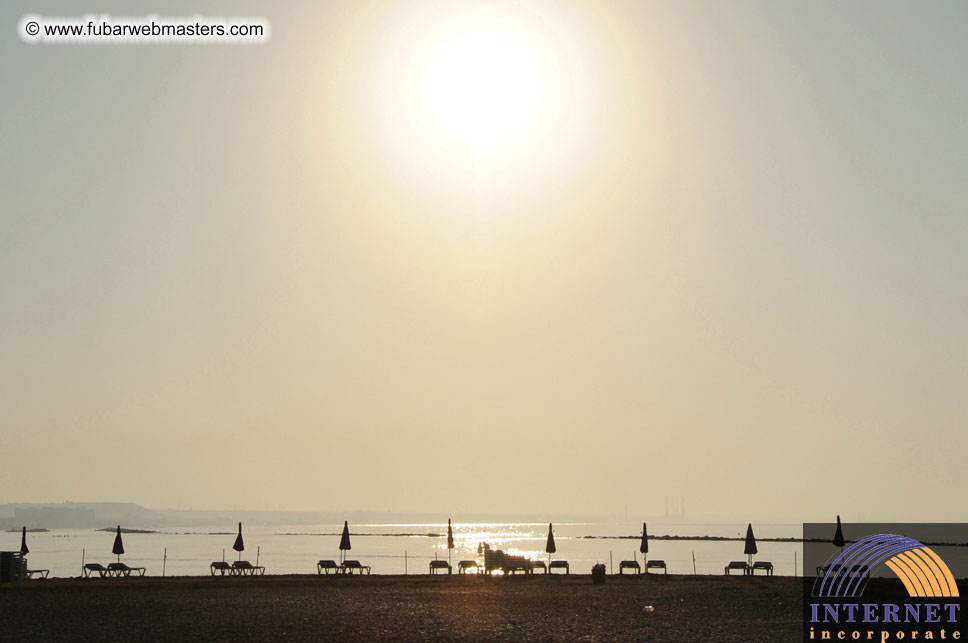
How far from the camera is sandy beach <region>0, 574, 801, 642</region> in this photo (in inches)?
761

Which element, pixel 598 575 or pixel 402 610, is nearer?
pixel 402 610

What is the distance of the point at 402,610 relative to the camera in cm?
2388

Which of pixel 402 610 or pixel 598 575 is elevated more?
pixel 598 575

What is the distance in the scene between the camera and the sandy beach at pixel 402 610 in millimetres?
19328

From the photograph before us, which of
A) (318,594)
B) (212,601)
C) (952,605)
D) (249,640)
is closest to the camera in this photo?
(249,640)

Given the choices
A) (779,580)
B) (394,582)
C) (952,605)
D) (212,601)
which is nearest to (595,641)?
(952,605)

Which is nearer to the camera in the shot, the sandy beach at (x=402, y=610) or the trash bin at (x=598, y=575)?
the sandy beach at (x=402, y=610)

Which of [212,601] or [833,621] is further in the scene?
[212,601]

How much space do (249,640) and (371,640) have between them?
2.27 m

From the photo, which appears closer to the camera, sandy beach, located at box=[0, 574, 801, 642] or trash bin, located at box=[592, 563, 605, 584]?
sandy beach, located at box=[0, 574, 801, 642]

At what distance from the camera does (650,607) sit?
81.4 ft

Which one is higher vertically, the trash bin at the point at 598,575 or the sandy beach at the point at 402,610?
the trash bin at the point at 598,575

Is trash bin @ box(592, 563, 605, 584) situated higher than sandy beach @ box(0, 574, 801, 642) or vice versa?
trash bin @ box(592, 563, 605, 584)

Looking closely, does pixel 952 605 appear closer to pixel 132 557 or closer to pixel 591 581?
pixel 591 581
